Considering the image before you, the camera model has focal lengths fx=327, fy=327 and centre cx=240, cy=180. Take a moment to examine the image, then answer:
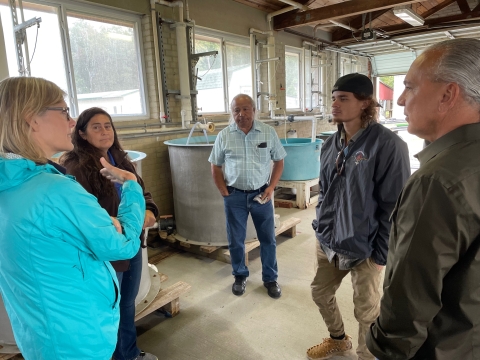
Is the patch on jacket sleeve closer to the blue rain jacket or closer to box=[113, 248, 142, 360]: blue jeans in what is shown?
the blue rain jacket

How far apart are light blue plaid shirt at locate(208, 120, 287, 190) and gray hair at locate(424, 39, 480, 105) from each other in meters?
1.74

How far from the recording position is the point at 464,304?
A: 0.75m

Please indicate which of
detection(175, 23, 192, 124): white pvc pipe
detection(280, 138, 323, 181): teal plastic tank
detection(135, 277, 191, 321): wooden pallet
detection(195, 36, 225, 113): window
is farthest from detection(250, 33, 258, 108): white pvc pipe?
detection(135, 277, 191, 321): wooden pallet

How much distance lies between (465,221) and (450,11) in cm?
783

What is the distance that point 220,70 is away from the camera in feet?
16.4

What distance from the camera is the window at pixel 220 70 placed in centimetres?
473

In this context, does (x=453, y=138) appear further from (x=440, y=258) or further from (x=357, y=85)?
(x=357, y=85)

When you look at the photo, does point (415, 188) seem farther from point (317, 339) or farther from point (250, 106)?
point (250, 106)

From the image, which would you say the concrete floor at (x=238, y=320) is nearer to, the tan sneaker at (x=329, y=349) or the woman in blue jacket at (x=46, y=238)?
the tan sneaker at (x=329, y=349)

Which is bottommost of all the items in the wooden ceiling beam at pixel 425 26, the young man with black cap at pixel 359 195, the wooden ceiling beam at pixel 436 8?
the young man with black cap at pixel 359 195

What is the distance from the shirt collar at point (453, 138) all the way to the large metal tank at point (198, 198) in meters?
2.40

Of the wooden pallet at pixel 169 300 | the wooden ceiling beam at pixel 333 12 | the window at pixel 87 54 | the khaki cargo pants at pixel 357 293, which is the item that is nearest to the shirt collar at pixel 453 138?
the khaki cargo pants at pixel 357 293

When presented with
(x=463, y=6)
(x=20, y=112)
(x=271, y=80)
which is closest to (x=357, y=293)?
(x=20, y=112)

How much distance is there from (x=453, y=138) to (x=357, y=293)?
3.58ft
